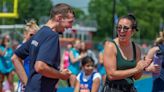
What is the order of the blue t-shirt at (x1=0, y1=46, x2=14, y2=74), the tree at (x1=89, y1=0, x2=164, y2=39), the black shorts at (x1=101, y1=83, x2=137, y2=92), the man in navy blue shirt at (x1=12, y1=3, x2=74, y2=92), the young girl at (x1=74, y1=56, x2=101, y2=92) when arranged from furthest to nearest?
the tree at (x1=89, y1=0, x2=164, y2=39) → the blue t-shirt at (x1=0, y1=46, x2=14, y2=74) → the young girl at (x1=74, y1=56, x2=101, y2=92) → the black shorts at (x1=101, y1=83, x2=137, y2=92) → the man in navy blue shirt at (x1=12, y1=3, x2=74, y2=92)

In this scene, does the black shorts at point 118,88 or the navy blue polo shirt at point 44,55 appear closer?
the navy blue polo shirt at point 44,55

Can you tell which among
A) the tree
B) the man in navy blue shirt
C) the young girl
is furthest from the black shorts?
the tree

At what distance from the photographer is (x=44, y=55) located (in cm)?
489

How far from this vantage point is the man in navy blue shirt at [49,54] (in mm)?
4906

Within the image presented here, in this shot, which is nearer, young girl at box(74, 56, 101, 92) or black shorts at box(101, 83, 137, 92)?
black shorts at box(101, 83, 137, 92)

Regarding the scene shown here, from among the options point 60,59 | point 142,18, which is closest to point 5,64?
point 60,59

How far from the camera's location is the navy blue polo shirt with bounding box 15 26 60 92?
491 cm

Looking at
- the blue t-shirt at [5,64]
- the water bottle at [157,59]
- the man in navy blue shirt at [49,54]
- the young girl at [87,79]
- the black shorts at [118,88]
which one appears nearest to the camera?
Result: the man in navy blue shirt at [49,54]

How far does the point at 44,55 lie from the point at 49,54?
0.17 ft

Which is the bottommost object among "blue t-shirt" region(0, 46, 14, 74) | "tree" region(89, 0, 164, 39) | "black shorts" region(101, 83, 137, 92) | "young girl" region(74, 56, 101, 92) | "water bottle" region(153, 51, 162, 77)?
"tree" region(89, 0, 164, 39)

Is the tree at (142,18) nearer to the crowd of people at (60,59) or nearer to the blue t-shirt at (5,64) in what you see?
the blue t-shirt at (5,64)

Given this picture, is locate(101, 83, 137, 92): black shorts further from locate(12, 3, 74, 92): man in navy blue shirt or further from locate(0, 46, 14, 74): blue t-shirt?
locate(0, 46, 14, 74): blue t-shirt

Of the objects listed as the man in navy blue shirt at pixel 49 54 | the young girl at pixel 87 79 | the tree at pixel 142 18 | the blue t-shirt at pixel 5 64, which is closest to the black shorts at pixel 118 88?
the man in navy blue shirt at pixel 49 54

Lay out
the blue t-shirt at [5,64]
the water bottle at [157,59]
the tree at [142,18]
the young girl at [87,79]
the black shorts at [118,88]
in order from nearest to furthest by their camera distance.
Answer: the black shorts at [118,88]
the water bottle at [157,59]
the young girl at [87,79]
the blue t-shirt at [5,64]
the tree at [142,18]
